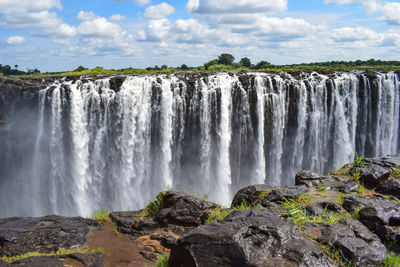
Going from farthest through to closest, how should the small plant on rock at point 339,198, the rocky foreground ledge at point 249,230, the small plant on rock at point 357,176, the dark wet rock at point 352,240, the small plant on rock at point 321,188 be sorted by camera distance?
the small plant on rock at point 357,176 → the small plant on rock at point 321,188 → the small plant on rock at point 339,198 → the dark wet rock at point 352,240 → the rocky foreground ledge at point 249,230

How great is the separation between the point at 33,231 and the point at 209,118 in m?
13.6

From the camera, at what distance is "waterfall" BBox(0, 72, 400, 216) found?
19250 mm

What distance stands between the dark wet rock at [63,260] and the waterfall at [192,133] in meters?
13.4

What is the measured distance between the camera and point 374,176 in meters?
8.50

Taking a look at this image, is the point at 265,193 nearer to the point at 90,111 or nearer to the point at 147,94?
the point at 147,94

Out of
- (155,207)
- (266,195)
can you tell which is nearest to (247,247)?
(266,195)

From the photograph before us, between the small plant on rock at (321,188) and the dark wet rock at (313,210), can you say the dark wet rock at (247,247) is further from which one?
the small plant on rock at (321,188)

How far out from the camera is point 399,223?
5602mm

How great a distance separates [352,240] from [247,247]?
1828 millimetres

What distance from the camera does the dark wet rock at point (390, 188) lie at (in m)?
7.95

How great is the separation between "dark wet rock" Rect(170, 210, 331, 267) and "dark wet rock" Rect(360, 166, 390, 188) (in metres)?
5.26

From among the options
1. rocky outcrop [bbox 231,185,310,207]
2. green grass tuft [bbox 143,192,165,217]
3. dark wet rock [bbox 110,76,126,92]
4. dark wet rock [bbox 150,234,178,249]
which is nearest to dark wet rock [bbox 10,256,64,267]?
dark wet rock [bbox 150,234,178,249]

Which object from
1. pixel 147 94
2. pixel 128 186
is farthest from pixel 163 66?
pixel 128 186

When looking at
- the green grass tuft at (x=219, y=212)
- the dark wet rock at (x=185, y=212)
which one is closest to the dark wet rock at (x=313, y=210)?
the green grass tuft at (x=219, y=212)
